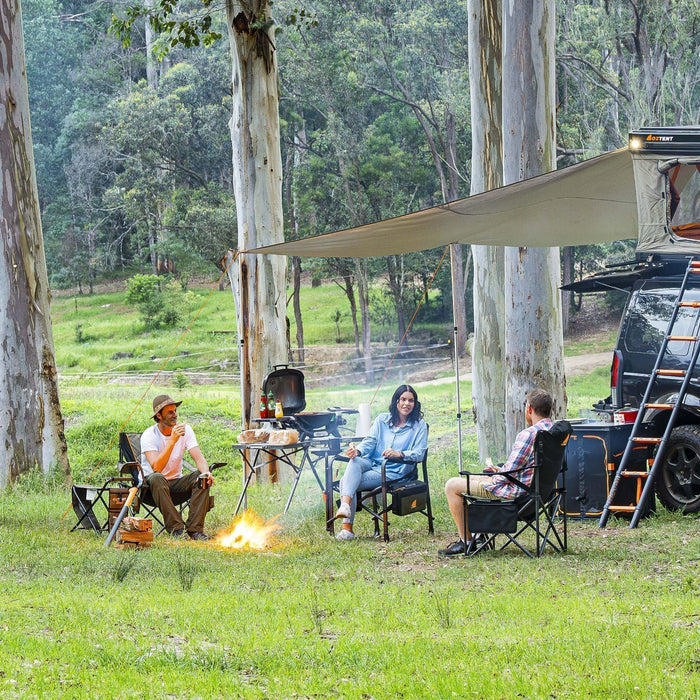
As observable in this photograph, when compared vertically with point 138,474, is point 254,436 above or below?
above

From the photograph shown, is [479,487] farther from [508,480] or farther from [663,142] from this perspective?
[663,142]

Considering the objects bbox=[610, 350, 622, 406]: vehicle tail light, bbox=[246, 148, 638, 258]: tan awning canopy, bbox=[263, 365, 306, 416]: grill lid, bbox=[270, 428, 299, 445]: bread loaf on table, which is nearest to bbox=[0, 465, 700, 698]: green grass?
bbox=[270, 428, 299, 445]: bread loaf on table

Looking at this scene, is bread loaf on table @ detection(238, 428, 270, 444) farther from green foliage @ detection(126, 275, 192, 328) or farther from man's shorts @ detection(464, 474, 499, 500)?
green foliage @ detection(126, 275, 192, 328)

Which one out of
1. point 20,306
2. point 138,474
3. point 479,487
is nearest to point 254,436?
point 138,474

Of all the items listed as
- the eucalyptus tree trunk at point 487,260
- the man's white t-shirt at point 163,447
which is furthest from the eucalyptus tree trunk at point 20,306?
the eucalyptus tree trunk at point 487,260

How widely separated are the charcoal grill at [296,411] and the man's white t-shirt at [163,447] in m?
0.98

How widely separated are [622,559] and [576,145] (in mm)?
20528

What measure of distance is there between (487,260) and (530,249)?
91.8 inches

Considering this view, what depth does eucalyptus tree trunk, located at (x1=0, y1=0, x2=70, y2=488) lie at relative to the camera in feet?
35.0

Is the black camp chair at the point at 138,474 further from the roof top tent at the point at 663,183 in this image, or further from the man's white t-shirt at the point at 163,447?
the roof top tent at the point at 663,183

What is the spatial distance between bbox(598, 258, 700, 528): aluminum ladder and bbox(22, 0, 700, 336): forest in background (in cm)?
1542

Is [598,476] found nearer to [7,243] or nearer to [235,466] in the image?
[7,243]

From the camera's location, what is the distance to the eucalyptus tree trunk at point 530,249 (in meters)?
8.73

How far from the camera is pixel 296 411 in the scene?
862cm
